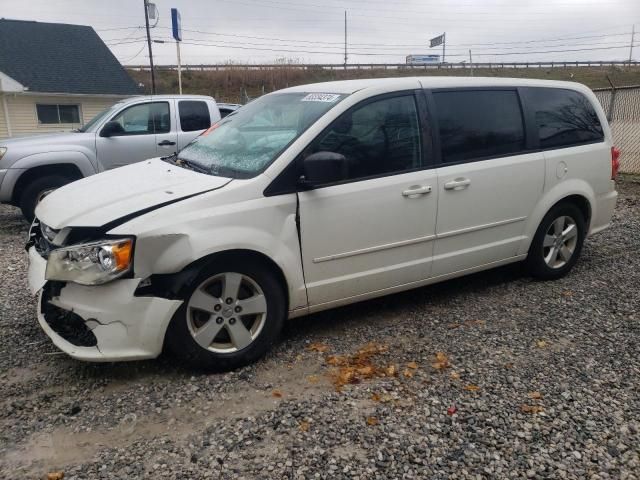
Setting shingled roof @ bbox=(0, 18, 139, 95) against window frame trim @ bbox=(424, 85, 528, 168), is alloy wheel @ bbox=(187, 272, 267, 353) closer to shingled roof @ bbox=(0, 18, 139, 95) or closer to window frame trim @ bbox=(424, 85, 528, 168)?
window frame trim @ bbox=(424, 85, 528, 168)

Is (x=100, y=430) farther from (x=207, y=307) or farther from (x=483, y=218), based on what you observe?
(x=483, y=218)

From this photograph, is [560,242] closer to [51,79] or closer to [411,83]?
[411,83]

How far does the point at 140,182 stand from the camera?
366 centimetres

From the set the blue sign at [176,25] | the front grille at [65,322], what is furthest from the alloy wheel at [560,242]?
the blue sign at [176,25]

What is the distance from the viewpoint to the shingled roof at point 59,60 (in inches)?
837

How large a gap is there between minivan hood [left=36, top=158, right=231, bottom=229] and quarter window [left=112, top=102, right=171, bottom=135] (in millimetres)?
4746

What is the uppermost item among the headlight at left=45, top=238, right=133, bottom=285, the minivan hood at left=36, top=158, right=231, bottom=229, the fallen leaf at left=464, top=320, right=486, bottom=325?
the minivan hood at left=36, top=158, right=231, bottom=229

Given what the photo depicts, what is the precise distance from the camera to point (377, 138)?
3887 mm

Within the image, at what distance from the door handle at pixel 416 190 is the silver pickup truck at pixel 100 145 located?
18.4ft

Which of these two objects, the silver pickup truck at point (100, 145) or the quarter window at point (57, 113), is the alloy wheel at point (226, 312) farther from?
the quarter window at point (57, 113)

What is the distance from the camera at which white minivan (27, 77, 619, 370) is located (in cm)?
312

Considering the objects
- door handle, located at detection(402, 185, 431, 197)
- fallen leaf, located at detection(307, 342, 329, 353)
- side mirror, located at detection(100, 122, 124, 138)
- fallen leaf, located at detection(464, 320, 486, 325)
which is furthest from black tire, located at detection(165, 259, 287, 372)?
side mirror, located at detection(100, 122, 124, 138)

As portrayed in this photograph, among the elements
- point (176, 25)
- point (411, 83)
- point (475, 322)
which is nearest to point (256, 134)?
point (411, 83)

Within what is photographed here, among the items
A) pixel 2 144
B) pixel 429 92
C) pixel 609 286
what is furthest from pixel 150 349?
pixel 2 144
